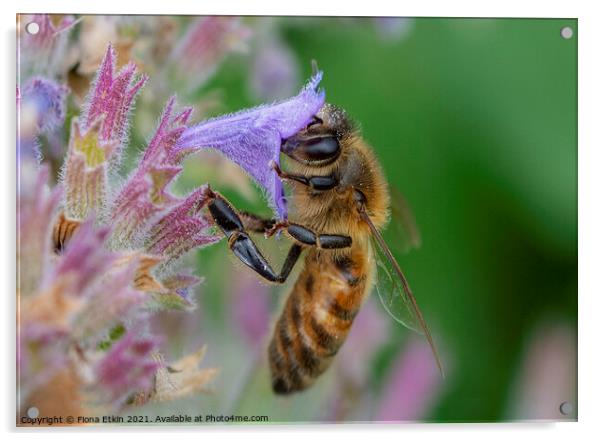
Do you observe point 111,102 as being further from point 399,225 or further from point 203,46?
point 399,225

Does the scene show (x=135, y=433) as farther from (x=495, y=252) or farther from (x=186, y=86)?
(x=495, y=252)

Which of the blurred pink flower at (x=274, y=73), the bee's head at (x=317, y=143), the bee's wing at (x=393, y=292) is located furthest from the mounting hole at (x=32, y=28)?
the bee's wing at (x=393, y=292)

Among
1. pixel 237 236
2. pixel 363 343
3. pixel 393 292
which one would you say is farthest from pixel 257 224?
pixel 363 343

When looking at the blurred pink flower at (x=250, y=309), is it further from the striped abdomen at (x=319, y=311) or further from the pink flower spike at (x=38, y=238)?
the pink flower spike at (x=38, y=238)

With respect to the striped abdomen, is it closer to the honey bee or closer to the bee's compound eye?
the honey bee

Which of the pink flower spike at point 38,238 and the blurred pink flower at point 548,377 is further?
the blurred pink flower at point 548,377

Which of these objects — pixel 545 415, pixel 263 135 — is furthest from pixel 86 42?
pixel 545 415

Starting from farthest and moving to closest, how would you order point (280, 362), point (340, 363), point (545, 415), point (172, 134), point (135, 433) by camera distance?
1. point (340, 363)
2. point (545, 415)
3. point (135, 433)
4. point (280, 362)
5. point (172, 134)

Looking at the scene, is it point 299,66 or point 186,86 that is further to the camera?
point 299,66
